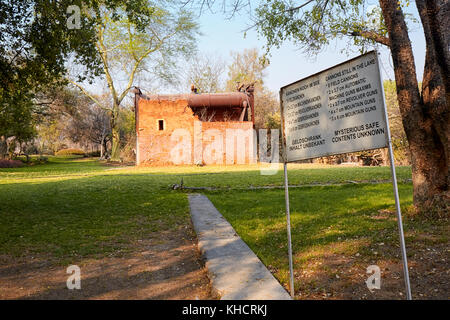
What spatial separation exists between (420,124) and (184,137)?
25.8 meters

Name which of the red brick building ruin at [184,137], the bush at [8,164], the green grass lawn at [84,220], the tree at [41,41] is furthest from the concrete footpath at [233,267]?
the bush at [8,164]

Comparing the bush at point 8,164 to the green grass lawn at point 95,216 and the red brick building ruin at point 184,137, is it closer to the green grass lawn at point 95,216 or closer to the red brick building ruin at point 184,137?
the red brick building ruin at point 184,137

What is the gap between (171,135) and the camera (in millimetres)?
30531

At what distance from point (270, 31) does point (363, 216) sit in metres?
5.96

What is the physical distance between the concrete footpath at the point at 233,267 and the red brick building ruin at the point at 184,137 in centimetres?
2383

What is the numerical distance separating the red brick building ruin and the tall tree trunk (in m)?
24.4

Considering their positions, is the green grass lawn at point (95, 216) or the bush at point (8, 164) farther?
the bush at point (8, 164)

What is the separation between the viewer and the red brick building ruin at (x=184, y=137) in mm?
30281

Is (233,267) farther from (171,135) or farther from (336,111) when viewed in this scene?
(171,135)

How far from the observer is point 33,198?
10727mm

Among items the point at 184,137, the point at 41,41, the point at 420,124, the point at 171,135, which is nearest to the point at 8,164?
the point at 171,135
